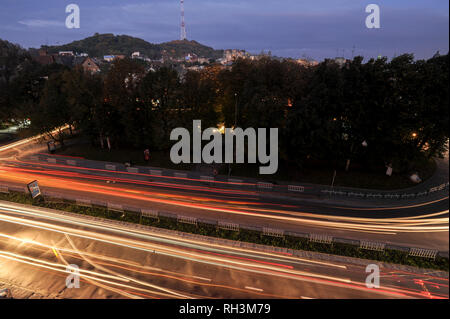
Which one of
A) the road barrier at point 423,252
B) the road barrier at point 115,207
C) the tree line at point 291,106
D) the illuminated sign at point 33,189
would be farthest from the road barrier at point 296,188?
the illuminated sign at point 33,189

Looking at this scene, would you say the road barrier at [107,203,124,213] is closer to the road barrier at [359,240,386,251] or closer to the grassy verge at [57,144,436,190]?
the grassy verge at [57,144,436,190]

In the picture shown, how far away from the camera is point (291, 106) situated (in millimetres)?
25375

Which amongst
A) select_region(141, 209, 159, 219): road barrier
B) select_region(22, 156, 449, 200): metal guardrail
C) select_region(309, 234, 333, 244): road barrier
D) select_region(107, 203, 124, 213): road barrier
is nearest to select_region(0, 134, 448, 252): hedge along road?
select_region(22, 156, 449, 200): metal guardrail

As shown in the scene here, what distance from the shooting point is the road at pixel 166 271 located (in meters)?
13.0

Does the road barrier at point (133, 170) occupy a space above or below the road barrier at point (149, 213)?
above

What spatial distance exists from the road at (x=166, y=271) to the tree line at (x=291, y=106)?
13528 millimetres

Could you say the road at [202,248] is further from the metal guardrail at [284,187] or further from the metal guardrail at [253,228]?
the metal guardrail at [253,228]

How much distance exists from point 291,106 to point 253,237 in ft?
49.3

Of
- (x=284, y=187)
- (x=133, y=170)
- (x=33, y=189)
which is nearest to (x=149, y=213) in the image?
(x=33, y=189)

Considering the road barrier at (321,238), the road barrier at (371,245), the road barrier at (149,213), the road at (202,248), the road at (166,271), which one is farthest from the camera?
the road barrier at (149,213)

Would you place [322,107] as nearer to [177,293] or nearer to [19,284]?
[177,293]

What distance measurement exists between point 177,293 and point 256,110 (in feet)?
61.8

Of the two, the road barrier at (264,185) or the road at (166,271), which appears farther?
the road barrier at (264,185)
